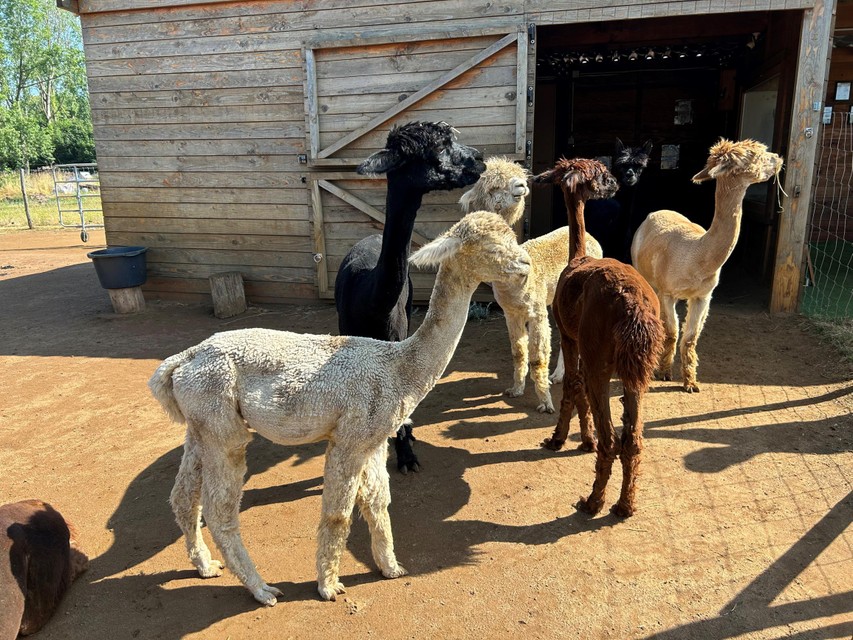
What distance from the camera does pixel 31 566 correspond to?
252 cm

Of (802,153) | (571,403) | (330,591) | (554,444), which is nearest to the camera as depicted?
(330,591)

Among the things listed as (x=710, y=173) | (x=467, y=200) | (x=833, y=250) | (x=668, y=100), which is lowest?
(x=833, y=250)

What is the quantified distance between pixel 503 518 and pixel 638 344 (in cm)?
127

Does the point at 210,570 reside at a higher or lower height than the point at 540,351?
lower

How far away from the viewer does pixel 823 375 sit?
4.83 metres

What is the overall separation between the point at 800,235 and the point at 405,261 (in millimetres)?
5055

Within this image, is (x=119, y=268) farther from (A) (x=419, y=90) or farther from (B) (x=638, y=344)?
(B) (x=638, y=344)

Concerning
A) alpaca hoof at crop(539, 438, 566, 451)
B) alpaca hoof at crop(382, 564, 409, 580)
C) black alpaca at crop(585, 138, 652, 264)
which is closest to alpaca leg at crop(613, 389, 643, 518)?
alpaca hoof at crop(539, 438, 566, 451)

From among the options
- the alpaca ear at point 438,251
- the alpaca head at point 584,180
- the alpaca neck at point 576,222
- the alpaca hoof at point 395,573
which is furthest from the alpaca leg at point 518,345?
the alpaca hoof at point 395,573

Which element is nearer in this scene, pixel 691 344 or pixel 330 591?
pixel 330 591

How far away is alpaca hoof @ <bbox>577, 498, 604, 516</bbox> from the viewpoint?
10.2 feet

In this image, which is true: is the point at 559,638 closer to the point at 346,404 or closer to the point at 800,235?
the point at 346,404

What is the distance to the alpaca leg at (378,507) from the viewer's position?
261 cm

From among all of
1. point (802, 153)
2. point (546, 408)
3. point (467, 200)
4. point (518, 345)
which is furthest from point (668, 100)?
point (546, 408)
